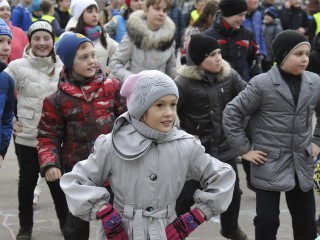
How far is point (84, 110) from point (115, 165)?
3.97 feet

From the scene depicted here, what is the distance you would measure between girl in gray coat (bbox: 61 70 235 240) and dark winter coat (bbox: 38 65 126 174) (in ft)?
3.69

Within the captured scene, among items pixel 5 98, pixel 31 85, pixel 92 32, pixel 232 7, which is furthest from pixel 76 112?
pixel 232 7

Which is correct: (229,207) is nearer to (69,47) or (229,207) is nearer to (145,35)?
(69,47)

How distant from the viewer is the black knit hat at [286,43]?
17.6 feet

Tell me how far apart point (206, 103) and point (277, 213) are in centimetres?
104

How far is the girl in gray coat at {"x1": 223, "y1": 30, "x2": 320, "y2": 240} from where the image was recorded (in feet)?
17.5

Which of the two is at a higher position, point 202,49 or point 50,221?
point 202,49

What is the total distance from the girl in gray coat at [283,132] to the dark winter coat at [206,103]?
459mm

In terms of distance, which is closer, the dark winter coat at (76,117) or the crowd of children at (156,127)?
the crowd of children at (156,127)

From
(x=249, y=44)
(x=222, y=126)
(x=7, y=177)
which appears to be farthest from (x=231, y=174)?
(x=7, y=177)

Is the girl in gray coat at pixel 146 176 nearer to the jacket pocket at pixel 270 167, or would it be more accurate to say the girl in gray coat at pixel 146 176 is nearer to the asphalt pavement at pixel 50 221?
the jacket pocket at pixel 270 167

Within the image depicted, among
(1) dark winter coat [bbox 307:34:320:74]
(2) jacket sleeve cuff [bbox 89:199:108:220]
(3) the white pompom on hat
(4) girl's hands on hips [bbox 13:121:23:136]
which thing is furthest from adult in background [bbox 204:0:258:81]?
(2) jacket sleeve cuff [bbox 89:199:108:220]

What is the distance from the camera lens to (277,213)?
5.39m

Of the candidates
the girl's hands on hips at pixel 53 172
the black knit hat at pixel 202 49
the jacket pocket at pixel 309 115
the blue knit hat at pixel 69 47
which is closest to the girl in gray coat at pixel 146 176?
the girl's hands on hips at pixel 53 172
